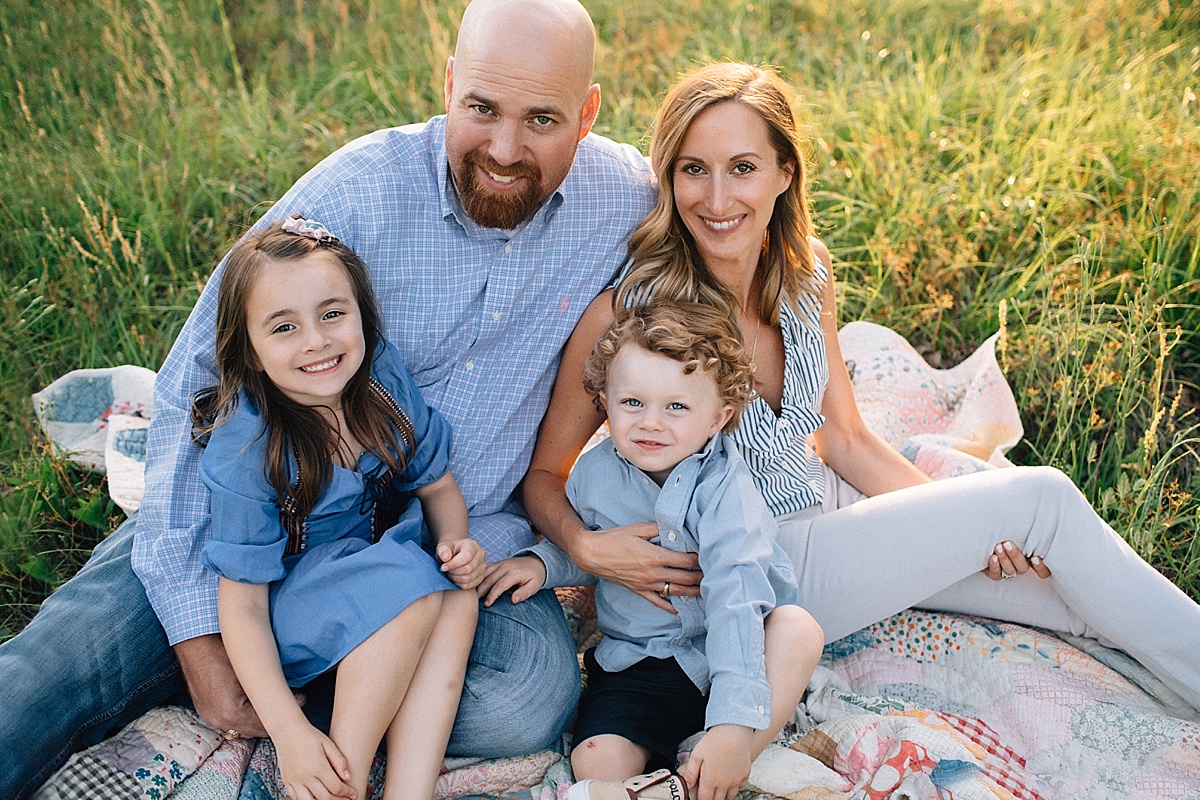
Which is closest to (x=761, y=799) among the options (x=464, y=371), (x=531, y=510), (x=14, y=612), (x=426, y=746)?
(x=426, y=746)

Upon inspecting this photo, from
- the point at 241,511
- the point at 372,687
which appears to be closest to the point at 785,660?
the point at 372,687

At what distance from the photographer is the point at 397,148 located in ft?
9.86

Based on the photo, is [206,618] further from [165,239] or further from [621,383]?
[165,239]

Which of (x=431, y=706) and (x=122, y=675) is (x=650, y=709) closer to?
(x=431, y=706)

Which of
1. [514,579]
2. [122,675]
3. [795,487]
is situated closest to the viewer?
[122,675]

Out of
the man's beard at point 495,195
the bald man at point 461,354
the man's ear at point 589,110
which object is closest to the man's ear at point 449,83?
the bald man at point 461,354

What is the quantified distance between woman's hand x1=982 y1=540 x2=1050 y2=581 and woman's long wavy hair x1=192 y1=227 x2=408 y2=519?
168 centimetres

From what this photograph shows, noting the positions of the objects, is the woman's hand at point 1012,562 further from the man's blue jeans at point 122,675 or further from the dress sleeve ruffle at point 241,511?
the dress sleeve ruffle at point 241,511

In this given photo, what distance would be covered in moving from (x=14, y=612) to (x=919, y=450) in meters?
3.05

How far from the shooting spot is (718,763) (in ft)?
7.94

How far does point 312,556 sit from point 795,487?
55.2 inches

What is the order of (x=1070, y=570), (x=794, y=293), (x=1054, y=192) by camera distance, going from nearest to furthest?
(x=1070, y=570) < (x=794, y=293) < (x=1054, y=192)

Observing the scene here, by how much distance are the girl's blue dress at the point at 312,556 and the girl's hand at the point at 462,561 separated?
29 millimetres

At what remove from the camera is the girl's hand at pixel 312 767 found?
235 centimetres
